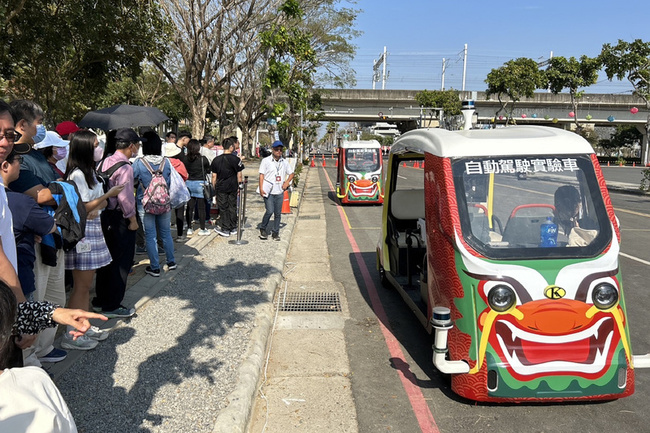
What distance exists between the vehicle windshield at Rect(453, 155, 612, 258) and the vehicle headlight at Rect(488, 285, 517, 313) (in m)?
0.39

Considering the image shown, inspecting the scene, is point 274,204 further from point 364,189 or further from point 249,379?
point 364,189

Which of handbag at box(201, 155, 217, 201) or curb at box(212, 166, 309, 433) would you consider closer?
curb at box(212, 166, 309, 433)

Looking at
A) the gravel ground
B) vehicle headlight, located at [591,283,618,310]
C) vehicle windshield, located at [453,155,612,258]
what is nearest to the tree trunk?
the gravel ground

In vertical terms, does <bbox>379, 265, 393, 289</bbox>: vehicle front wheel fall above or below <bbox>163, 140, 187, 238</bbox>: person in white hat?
below

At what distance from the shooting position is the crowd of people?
7.34 ft

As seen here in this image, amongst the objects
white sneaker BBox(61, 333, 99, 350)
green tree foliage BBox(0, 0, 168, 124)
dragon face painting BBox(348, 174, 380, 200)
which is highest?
green tree foliage BBox(0, 0, 168, 124)

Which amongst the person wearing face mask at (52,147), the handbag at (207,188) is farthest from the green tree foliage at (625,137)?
the person wearing face mask at (52,147)

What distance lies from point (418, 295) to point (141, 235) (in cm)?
482

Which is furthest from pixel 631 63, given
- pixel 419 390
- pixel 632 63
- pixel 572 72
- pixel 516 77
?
pixel 419 390

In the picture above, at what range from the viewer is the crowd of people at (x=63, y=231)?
2.24 meters

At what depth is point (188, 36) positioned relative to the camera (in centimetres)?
1653

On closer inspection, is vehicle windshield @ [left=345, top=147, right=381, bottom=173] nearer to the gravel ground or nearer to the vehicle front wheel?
the vehicle front wheel

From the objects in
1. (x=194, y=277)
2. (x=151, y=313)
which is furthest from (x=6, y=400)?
(x=194, y=277)

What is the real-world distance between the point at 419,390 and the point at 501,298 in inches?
44.4
